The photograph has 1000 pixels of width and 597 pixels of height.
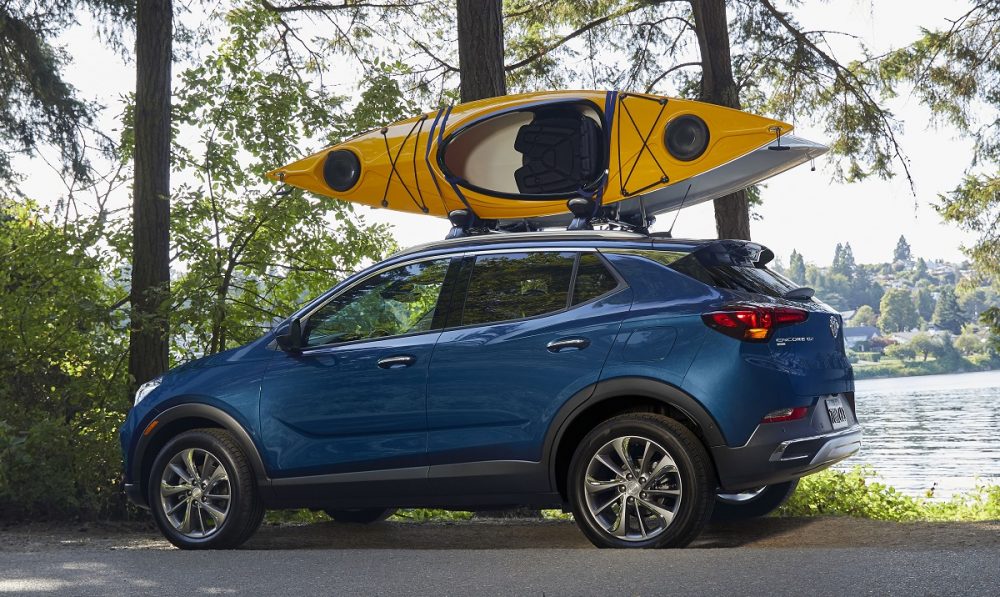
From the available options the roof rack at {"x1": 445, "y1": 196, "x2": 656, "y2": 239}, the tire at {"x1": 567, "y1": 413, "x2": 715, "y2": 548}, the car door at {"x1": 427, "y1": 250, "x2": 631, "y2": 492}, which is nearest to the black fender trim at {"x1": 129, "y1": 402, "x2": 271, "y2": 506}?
the car door at {"x1": 427, "y1": 250, "x2": 631, "y2": 492}

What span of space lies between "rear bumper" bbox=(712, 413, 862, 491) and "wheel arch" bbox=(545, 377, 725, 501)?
0.38 feet

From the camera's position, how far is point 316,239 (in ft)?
43.8

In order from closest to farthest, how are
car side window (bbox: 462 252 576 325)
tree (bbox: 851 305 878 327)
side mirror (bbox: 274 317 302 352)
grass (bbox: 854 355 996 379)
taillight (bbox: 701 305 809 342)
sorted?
taillight (bbox: 701 305 809 342) → car side window (bbox: 462 252 576 325) → side mirror (bbox: 274 317 302 352) → tree (bbox: 851 305 878 327) → grass (bbox: 854 355 996 379)

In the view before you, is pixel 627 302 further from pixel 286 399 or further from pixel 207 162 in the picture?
pixel 207 162

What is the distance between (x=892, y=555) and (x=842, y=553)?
25 cm

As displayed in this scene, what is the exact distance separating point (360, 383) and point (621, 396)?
168 cm

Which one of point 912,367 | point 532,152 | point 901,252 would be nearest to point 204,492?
point 532,152

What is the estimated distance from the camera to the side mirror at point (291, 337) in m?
7.54

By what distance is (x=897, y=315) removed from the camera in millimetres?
74125

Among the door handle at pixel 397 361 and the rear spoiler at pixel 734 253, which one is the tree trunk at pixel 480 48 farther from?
the rear spoiler at pixel 734 253

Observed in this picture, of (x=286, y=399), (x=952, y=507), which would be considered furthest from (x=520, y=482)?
(x=952, y=507)

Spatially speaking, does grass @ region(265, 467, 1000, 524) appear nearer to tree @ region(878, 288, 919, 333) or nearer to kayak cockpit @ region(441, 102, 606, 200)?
kayak cockpit @ region(441, 102, 606, 200)

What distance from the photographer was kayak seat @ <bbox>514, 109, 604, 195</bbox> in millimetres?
8492

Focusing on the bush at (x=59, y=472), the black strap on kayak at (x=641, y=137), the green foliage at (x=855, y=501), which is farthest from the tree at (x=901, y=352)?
the black strap on kayak at (x=641, y=137)
